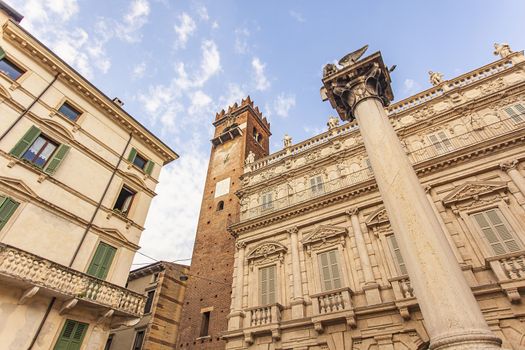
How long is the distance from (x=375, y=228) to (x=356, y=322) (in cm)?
430

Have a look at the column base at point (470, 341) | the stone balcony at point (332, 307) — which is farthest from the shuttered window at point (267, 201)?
the column base at point (470, 341)

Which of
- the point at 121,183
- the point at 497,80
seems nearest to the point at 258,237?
the point at 121,183

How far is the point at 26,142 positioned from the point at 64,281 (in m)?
6.02

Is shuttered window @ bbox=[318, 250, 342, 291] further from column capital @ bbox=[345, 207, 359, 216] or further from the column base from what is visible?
the column base

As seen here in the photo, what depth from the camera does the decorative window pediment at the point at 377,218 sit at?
13683 millimetres

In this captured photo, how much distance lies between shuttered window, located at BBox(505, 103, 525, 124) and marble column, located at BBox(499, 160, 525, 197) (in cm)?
250

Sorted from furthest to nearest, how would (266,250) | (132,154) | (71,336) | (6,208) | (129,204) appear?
(132,154)
(266,250)
(129,204)
(71,336)
(6,208)

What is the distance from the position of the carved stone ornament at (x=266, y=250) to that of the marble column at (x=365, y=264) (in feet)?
12.7

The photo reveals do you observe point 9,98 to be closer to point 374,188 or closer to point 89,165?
point 89,165

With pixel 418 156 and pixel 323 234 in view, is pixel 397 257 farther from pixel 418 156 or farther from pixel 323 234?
pixel 418 156

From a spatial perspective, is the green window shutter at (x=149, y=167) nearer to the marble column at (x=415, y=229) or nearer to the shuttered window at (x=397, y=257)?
the marble column at (x=415, y=229)

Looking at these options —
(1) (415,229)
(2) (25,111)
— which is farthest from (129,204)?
(1) (415,229)

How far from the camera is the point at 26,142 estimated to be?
12.2 meters

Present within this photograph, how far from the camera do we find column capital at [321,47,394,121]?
27.6 feet
